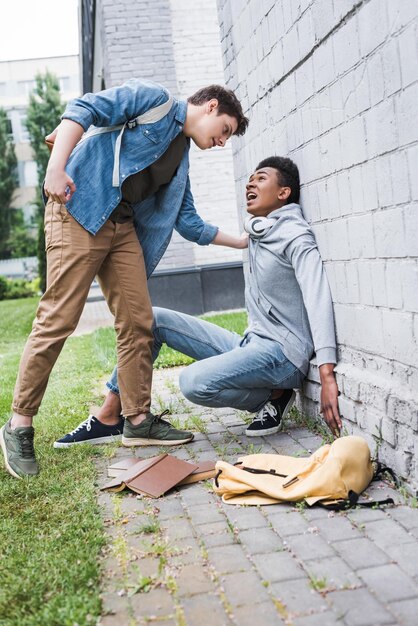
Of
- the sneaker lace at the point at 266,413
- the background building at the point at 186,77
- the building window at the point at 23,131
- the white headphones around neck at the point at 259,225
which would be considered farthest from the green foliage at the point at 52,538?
the building window at the point at 23,131

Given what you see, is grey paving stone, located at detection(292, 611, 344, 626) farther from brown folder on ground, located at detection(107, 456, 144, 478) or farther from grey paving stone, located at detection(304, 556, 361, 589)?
brown folder on ground, located at detection(107, 456, 144, 478)

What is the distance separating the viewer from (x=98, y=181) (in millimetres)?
3479

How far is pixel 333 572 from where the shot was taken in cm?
216

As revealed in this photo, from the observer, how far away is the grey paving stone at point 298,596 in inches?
77.3

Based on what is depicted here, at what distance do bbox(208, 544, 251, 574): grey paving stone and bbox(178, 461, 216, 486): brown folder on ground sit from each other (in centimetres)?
71

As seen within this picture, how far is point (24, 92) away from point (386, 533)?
50.4 metres

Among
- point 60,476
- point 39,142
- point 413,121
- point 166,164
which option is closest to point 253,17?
point 166,164

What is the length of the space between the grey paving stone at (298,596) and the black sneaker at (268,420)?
5.51 feet

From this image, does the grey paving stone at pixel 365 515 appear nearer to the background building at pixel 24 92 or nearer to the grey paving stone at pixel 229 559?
the grey paving stone at pixel 229 559

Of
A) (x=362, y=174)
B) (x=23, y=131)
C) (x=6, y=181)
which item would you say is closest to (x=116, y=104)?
(x=362, y=174)

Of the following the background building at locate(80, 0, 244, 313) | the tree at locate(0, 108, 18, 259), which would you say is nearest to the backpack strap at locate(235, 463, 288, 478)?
the background building at locate(80, 0, 244, 313)

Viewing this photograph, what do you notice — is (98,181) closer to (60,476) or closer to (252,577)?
(60,476)

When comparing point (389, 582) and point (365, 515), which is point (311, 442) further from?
point (389, 582)

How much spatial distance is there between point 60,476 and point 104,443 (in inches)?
24.2
